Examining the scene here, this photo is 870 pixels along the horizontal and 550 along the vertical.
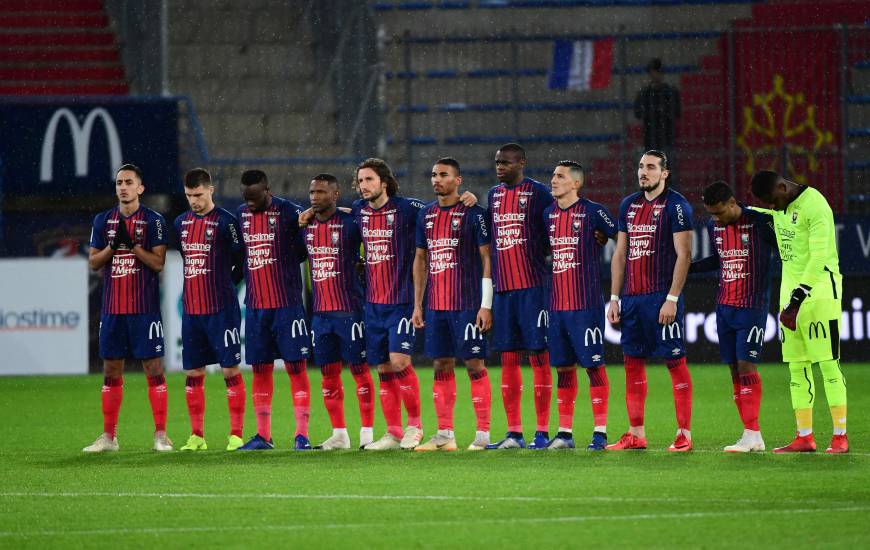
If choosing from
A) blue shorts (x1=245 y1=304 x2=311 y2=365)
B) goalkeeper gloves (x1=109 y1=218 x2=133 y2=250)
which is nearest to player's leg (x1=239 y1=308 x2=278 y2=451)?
blue shorts (x1=245 y1=304 x2=311 y2=365)

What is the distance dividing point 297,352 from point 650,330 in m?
2.44

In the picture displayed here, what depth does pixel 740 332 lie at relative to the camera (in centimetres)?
964

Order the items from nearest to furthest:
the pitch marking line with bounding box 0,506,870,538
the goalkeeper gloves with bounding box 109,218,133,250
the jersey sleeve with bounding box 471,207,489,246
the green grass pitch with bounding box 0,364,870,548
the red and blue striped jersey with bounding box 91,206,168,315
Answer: the green grass pitch with bounding box 0,364,870,548, the pitch marking line with bounding box 0,506,870,538, the jersey sleeve with bounding box 471,207,489,246, the goalkeeper gloves with bounding box 109,218,133,250, the red and blue striped jersey with bounding box 91,206,168,315

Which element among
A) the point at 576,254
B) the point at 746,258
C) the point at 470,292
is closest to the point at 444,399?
the point at 470,292

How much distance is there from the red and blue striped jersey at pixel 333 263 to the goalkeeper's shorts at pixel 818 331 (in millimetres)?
2953

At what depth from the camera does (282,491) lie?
7.83 m

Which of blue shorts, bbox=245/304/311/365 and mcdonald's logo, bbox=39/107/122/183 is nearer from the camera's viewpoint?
blue shorts, bbox=245/304/311/365

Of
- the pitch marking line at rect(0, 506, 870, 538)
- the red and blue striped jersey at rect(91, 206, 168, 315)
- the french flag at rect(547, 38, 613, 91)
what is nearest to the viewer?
the pitch marking line at rect(0, 506, 870, 538)

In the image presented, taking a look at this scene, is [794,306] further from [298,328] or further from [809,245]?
[298,328]

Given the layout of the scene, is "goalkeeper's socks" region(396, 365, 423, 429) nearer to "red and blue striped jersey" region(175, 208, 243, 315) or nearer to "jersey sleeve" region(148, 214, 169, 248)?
"red and blue striped jersey" region(175, 208, 243, 315)

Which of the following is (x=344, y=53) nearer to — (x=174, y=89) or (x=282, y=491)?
(x=174, y=89)

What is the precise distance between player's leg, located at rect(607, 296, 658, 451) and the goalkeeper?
0.90m

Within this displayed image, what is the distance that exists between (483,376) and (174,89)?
42.2ft

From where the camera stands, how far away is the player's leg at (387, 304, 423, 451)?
10.1 m
